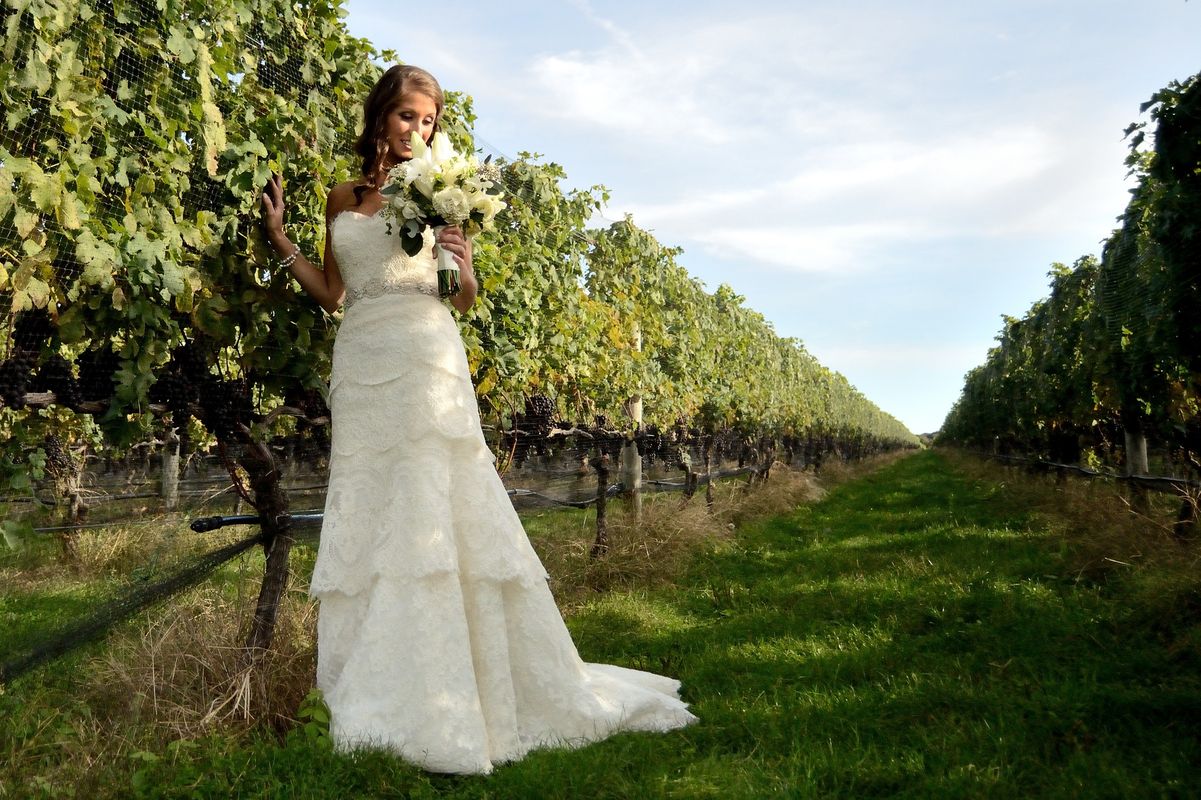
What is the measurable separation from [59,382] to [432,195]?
4.93 feet

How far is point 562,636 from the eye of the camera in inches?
124

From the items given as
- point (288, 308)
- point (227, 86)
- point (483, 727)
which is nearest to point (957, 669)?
point (483, 727)

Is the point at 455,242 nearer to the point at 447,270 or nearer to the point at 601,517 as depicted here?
the point at 447,270

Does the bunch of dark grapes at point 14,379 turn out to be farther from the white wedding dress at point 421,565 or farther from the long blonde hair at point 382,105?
the long blonde hair at point 382,105

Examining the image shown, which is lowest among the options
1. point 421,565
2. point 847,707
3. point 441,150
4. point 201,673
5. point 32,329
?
point 847,707

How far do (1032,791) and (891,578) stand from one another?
→ 347 cm

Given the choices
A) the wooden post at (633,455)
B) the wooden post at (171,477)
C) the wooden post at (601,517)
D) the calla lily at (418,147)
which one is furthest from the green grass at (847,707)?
the wooden post at (171,477)

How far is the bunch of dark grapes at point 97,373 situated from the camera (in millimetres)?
2822

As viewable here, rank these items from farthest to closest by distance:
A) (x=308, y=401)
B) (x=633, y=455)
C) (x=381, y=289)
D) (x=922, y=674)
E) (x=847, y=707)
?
(x=633, y=455)
(x=922, y=674)
(x=308, y=401)
(x=847, y=707)
(x=381, y=289)

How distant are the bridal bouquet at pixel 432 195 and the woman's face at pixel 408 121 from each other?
25cm

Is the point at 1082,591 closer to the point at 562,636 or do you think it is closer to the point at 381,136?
the point at 562,636

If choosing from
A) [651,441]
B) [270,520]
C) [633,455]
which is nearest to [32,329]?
[270,520]

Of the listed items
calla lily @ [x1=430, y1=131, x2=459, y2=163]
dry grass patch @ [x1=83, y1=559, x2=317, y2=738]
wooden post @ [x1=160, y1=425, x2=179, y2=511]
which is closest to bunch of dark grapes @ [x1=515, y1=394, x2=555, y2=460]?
dry grass patch @ [x1=83, y1=559, x2=317, y2=738]

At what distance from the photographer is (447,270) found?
9.61ft
